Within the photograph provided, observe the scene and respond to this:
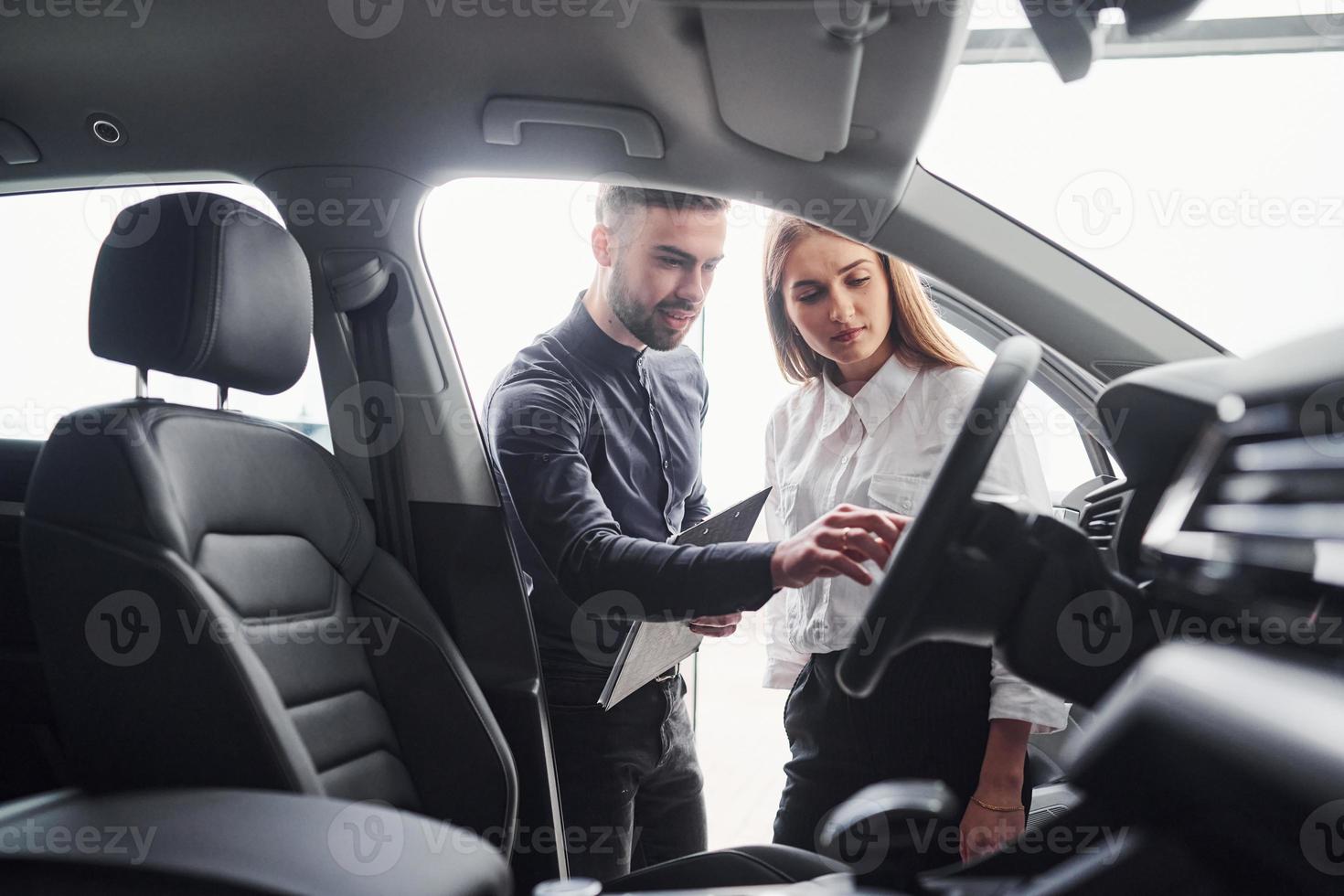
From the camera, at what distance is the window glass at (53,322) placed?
5.40 ft

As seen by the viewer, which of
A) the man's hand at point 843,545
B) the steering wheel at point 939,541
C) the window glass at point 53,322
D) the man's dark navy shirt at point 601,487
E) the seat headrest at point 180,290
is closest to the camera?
the steering wheel at point 939,541

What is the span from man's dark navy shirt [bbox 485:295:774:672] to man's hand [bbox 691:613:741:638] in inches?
6.1

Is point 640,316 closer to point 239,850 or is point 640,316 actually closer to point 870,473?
point 870,473

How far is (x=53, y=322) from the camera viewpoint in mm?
1802

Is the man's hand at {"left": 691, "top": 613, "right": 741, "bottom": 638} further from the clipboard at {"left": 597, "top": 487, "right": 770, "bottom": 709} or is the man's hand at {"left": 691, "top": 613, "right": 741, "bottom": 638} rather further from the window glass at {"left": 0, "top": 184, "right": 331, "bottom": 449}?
the window glass at {"left": 0, "top": 184, "right": 331, "bottom": 449}

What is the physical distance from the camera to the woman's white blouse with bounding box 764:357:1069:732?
1.16m

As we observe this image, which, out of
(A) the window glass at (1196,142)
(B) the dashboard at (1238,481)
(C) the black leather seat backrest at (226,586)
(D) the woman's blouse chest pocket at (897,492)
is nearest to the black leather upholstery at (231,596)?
(C) the black leather seat backrest at (226,586)

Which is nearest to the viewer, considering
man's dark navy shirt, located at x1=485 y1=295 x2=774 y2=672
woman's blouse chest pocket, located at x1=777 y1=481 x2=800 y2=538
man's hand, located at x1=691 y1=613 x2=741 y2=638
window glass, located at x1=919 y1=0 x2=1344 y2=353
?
man's dark navy shirt, located at x1=485 y1=295 x2=774 y2=672

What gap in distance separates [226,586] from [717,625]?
727 millimetres

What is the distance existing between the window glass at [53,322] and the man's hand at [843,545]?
3.04 ft

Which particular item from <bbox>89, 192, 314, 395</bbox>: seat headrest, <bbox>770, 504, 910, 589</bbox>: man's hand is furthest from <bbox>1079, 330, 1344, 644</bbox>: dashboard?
<bbox>89, 192, 314, 395</bbox>: seat headrest

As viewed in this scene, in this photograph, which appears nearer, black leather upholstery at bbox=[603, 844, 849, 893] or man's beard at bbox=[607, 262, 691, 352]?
black leather upholstery at bbox=[603, 844, 849, 893]

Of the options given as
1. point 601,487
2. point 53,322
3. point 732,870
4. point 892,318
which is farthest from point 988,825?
point 53,322

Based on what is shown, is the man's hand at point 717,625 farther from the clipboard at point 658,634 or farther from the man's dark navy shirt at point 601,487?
the man's dark navy shirt at point 601,487
